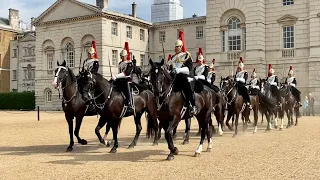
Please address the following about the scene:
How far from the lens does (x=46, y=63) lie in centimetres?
5441

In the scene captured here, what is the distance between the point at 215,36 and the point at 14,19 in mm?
41851

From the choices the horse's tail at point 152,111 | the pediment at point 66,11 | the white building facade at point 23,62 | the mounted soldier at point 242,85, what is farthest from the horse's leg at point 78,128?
the white building facade at point 23,62

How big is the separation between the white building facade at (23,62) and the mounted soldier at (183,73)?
2257 inches

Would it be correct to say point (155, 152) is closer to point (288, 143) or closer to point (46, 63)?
point (288, 143)

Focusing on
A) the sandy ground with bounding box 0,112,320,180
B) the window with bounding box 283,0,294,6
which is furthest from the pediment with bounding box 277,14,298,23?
the sandy ground with bounding box 0,112,320,180

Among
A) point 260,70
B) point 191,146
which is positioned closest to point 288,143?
point 191,146

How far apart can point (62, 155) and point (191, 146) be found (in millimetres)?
4253

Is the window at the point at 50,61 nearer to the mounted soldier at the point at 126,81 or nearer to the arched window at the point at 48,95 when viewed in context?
the arched window at the point at 48,95

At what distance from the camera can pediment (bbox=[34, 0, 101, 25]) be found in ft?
164

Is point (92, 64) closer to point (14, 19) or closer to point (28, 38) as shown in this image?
point (28, 38)

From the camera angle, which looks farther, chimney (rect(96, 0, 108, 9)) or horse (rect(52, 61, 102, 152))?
chimney (rect(96, 0, 108, 9))

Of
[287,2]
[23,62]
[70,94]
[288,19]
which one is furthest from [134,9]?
[70,94]

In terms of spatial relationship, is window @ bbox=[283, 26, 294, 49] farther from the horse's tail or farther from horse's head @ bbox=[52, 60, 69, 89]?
horse's head @ bbox=[52, 60, 69, 89]

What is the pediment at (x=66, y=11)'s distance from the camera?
164 feet
